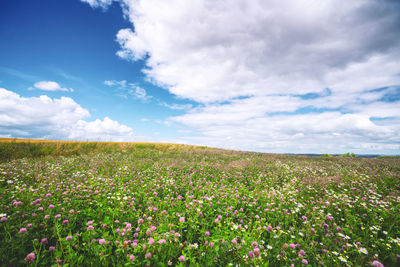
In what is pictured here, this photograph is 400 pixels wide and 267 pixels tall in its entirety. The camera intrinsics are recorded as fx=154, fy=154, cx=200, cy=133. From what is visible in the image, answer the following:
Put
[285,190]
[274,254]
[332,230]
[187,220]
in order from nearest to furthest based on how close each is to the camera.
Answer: [274,254]
[332,230]
[187,220]
[285,190]

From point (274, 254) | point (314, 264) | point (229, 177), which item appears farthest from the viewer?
point (229, 177)

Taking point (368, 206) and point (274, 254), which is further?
point (368, 206)

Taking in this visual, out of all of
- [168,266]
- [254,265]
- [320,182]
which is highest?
[320,182]

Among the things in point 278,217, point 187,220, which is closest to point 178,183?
point 187,220

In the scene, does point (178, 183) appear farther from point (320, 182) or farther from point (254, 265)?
point (320, 182)

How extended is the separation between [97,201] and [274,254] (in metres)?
4.51

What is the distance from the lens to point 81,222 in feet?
12.0

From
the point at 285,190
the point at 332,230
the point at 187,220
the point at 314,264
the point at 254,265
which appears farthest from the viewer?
the point at 285,190

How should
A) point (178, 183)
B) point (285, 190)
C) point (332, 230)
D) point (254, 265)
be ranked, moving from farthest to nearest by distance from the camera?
point (178, 183)
point (285, 190)
point (332, 230)
point (254, 265)

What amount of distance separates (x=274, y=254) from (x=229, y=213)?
151cm

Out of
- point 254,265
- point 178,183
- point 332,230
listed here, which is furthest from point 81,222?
point 332,230

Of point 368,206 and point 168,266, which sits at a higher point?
point 368,206

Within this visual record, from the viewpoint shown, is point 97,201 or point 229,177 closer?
point 97,201

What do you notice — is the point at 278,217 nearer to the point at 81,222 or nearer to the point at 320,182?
the point at 320,182
